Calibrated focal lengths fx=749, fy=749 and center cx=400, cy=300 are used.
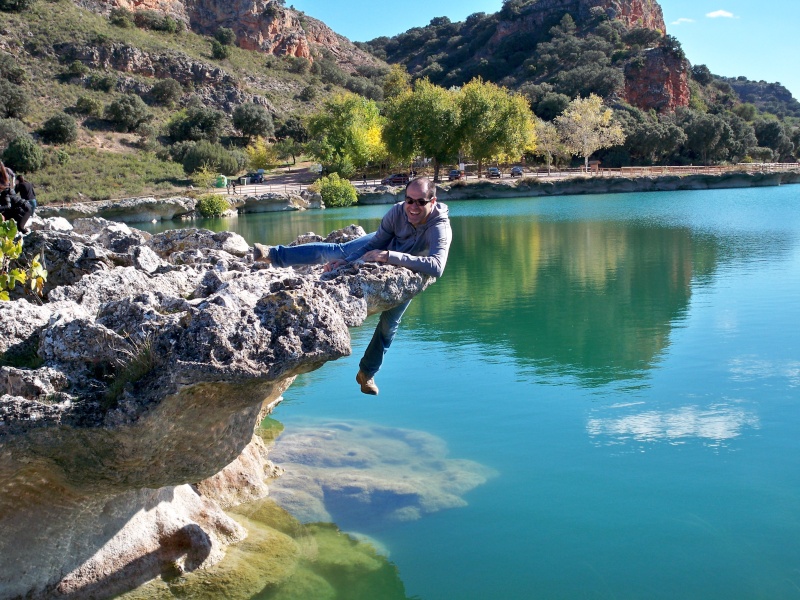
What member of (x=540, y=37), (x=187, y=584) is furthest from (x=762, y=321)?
(x=540, y=37)

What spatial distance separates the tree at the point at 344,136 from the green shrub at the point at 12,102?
24053 millimetres

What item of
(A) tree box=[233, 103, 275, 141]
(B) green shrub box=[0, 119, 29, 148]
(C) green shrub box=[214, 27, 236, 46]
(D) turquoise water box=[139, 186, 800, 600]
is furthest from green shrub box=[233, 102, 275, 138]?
(D) turquoise water box=[139, 186, 800, 600]

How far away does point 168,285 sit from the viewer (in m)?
5.24

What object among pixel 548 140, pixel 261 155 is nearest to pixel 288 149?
pixel 261 155

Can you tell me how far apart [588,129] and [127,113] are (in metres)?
41.5

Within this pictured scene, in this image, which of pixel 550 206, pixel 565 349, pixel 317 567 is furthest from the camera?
pixel 550 206

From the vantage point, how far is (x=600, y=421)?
9.03m

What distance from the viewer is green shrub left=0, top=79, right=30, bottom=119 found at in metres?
61.6

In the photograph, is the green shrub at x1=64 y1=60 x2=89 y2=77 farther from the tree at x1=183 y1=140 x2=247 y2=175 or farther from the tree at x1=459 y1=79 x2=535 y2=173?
the tree at x1=459 y1=79 x2=535 y2=173

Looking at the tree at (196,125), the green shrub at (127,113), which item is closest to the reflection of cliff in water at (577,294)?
the tree at (196,125)

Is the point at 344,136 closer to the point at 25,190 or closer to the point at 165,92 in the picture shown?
the point at 165,92

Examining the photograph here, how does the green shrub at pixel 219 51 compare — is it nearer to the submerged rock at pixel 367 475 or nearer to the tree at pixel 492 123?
the tree at pixel 492 123

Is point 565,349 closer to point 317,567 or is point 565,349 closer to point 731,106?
point 317,567

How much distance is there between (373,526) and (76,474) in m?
2.83
